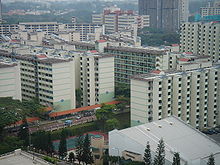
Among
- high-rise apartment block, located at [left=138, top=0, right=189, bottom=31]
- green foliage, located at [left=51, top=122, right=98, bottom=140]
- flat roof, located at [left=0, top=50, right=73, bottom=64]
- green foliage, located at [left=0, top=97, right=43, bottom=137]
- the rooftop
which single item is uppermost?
high-rise apartment block, located at [left=138, top=0, right=189, bottom=31]

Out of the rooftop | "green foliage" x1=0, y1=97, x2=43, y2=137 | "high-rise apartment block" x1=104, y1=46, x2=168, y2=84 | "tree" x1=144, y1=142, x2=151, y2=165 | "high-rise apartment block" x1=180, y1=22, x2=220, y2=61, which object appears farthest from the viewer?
"high-rise apartment block" x1=180, y1=22, x2=220, y2=61

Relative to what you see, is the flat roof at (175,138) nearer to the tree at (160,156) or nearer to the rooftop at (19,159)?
the tree at (160,156)

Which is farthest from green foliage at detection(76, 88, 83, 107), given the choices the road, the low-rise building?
the low-rise building

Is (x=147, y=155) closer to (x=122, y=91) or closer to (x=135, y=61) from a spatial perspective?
(x=122, y=91)

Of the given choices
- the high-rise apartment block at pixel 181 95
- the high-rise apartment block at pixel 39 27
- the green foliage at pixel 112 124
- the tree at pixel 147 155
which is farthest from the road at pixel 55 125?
the high-rise apartment block at pixel 39 27

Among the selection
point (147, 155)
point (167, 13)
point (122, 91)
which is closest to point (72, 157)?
point (147, 155)

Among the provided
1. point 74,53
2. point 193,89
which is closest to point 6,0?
point 74,53

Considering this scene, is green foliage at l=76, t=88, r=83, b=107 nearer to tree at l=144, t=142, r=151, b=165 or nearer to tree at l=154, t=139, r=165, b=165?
tree at l=144, t=142, r=151, b=165
